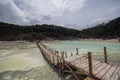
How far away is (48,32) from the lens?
3716 inches

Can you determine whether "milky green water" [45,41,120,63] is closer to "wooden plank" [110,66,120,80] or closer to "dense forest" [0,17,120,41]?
"wooden plank" [110,66,120,80]

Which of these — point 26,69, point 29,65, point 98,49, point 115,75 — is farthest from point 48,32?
point 115,75

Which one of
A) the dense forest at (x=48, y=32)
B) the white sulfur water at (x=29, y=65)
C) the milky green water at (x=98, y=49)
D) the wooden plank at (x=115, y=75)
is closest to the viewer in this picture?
the wooden plank at (x=115, y=75)

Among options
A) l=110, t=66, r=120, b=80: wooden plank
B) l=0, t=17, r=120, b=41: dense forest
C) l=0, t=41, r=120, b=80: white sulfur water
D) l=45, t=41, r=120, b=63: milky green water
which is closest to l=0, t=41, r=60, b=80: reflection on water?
l=0, t=41, r=120, b=80: white sulfur water

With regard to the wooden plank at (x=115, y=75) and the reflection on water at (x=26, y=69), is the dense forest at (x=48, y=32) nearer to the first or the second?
the reflection on water at (x=26, y=69)

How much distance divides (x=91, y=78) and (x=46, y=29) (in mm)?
94036

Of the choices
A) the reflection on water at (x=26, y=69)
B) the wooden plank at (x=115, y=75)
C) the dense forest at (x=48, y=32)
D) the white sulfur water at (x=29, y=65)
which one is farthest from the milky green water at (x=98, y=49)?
the dense forest at (x=48, y=32)

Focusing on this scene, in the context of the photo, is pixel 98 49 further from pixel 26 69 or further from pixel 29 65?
pixel 26 69

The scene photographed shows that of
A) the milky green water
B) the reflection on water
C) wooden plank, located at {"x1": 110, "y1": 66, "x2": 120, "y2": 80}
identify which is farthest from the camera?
the milky green water

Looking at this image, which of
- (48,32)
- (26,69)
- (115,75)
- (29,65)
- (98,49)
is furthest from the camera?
(48,32)

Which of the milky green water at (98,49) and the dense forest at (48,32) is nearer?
the milky green water at (98,49)

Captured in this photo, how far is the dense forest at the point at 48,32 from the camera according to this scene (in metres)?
65.3

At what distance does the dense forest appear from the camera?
65.3 metres

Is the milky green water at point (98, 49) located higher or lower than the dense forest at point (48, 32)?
lower
